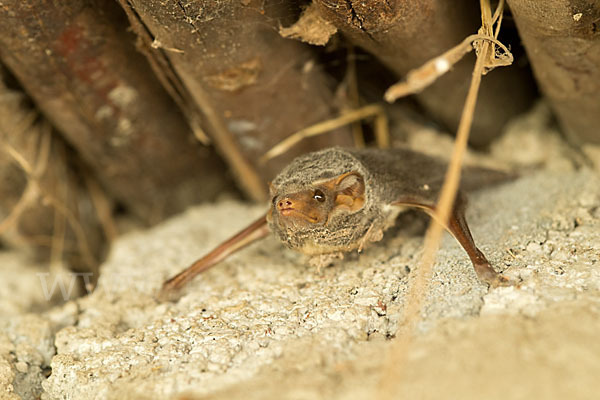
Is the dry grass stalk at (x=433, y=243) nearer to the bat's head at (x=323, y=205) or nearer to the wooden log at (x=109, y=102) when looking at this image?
the bat's head at (x=323, y=205)

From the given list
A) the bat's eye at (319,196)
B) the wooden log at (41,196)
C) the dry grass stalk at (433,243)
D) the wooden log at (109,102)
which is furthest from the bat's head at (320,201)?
the wooden log at (41,196)

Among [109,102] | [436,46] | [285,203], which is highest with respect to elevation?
[109,102]

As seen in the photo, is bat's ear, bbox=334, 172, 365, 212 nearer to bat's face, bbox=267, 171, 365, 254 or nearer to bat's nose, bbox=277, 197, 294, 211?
bat's face, bbox=267, 171, 365, 254

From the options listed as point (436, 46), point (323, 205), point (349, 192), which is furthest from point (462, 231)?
point (436, 46)

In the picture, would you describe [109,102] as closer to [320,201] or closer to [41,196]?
[41,196]

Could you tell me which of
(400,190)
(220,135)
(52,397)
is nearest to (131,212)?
(220,135)

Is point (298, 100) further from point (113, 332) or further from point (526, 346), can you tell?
point (526, 346)

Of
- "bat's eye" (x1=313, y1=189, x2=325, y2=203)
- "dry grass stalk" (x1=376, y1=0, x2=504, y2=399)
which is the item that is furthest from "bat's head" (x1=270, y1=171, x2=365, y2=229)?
"dry grass stalk" (x1=376, y1=0, x2=504, y2=399)
